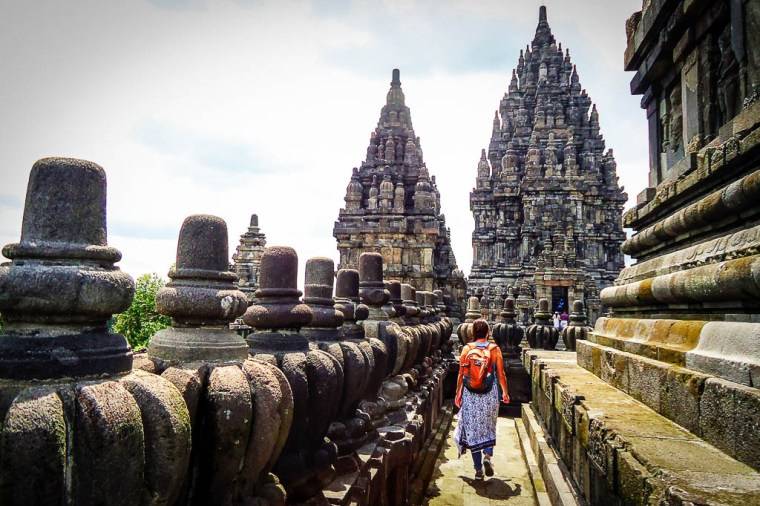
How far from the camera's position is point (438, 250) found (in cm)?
1814

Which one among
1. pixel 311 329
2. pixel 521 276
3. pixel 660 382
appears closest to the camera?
pixel 660 382

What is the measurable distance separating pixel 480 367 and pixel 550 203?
2291 cm

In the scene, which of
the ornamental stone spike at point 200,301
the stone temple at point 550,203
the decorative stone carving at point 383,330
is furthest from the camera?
the stone temple at point 550,203

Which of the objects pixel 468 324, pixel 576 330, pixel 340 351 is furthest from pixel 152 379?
pixel 468 324

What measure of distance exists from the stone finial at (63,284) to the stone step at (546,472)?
2.88m

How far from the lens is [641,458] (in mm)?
1830

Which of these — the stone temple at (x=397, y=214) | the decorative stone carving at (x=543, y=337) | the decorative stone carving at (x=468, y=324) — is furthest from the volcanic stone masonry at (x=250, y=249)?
the decorative stone carving at (x=543, y=337)

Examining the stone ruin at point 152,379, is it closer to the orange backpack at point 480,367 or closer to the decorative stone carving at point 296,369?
the decorative stone carving at point 296,369

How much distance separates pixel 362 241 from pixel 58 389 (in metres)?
15.8

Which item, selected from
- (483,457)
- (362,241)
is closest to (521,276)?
(362,241)

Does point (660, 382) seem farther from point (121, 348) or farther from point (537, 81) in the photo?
point (537, 81)

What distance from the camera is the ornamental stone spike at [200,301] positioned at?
1985 mm

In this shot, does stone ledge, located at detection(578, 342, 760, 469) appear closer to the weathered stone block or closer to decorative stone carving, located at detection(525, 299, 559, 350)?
the weathered stone block

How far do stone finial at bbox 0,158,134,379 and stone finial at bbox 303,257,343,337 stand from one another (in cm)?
178
